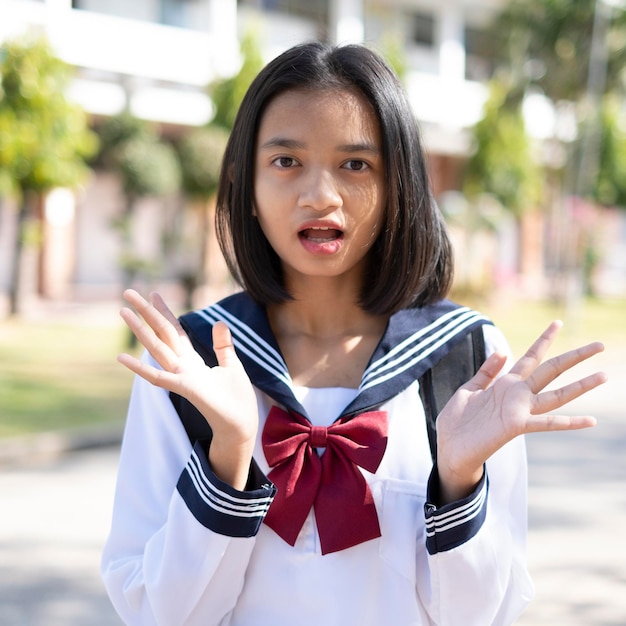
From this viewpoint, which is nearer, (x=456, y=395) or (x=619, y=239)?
(x=456, y=395)

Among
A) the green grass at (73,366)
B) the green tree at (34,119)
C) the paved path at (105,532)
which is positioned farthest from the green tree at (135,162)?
the paved path at (105,532)

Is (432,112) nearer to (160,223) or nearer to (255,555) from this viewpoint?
(160,223)

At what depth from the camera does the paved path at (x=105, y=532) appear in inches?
162

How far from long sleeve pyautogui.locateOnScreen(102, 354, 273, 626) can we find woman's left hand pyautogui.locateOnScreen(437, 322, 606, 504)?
30 centimetres

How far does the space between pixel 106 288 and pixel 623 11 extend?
12517mm

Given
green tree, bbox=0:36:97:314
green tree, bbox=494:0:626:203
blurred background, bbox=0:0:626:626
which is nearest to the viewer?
blurred background, bbox=0:0:626:626

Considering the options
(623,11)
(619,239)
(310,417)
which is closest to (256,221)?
(310,417)

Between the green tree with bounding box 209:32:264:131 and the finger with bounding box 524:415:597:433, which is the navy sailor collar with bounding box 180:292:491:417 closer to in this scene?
the finger with bounding box 524:415:597:433

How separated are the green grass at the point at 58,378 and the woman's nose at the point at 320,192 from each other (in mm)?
6053

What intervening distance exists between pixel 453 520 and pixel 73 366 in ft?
30.5

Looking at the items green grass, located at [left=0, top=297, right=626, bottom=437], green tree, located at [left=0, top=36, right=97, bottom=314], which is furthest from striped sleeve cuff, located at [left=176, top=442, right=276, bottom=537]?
green tree, located at [left=0, top=36, right=97, bottom=314]

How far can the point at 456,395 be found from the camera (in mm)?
1493

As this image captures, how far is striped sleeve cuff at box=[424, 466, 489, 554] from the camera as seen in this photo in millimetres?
1450

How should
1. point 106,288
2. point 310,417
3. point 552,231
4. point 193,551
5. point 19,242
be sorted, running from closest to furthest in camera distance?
point 193,551 < point 310,417 < point 19,242 < point 106,288 < point 552,231
